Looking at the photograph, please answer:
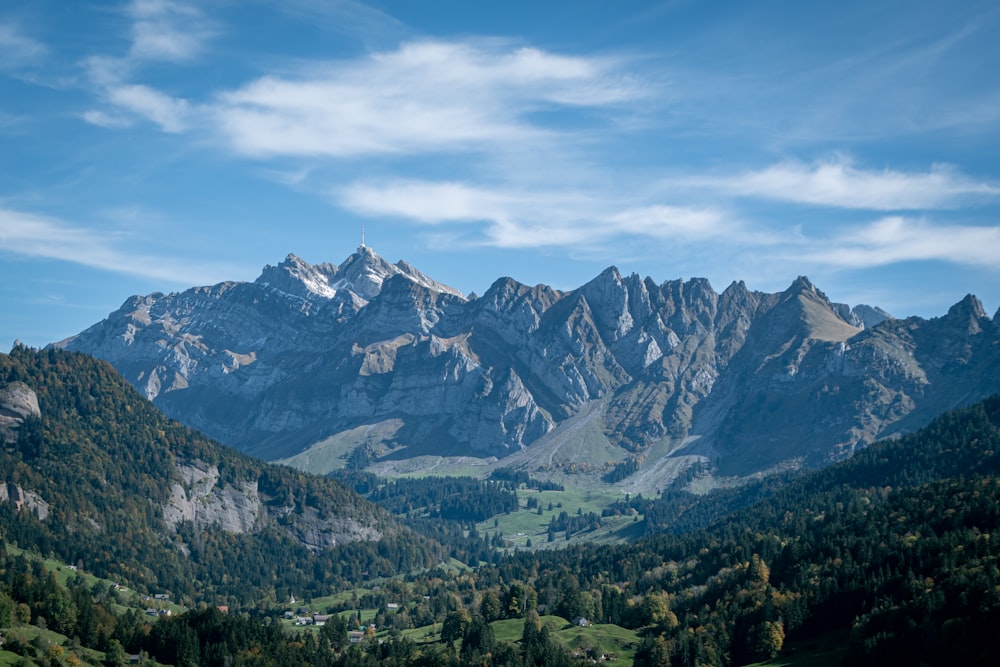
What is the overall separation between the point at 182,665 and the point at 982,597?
13524 centimetres

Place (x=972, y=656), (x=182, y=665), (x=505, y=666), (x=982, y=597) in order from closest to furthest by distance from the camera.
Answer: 1. (x=972, y=656)
2. (x=982, y=597)
3. (x=182, y=665)
4. (x=505, y=666)

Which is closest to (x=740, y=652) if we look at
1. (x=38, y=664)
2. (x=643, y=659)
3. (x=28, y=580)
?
(x=643, y=659)

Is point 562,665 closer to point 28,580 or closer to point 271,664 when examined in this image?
point 271,664

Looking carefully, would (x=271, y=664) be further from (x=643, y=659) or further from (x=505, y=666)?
(x=643, y=659)

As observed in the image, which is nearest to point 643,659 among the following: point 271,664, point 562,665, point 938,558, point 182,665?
point 562,665

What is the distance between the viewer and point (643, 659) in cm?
19988

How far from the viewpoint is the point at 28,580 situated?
649ft

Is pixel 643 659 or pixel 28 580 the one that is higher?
pixel 28 580

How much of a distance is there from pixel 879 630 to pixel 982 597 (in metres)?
17.9

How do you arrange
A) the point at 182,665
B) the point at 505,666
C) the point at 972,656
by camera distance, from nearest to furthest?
the point at 972,656 → the point at 182,665 → the point at 505,666

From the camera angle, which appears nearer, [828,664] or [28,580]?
[828,664]

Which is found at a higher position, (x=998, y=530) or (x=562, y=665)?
(x=998, y=530)

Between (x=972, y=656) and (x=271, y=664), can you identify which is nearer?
(x=972, y=656)

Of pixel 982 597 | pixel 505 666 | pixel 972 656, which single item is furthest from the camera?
pixel 505 666
